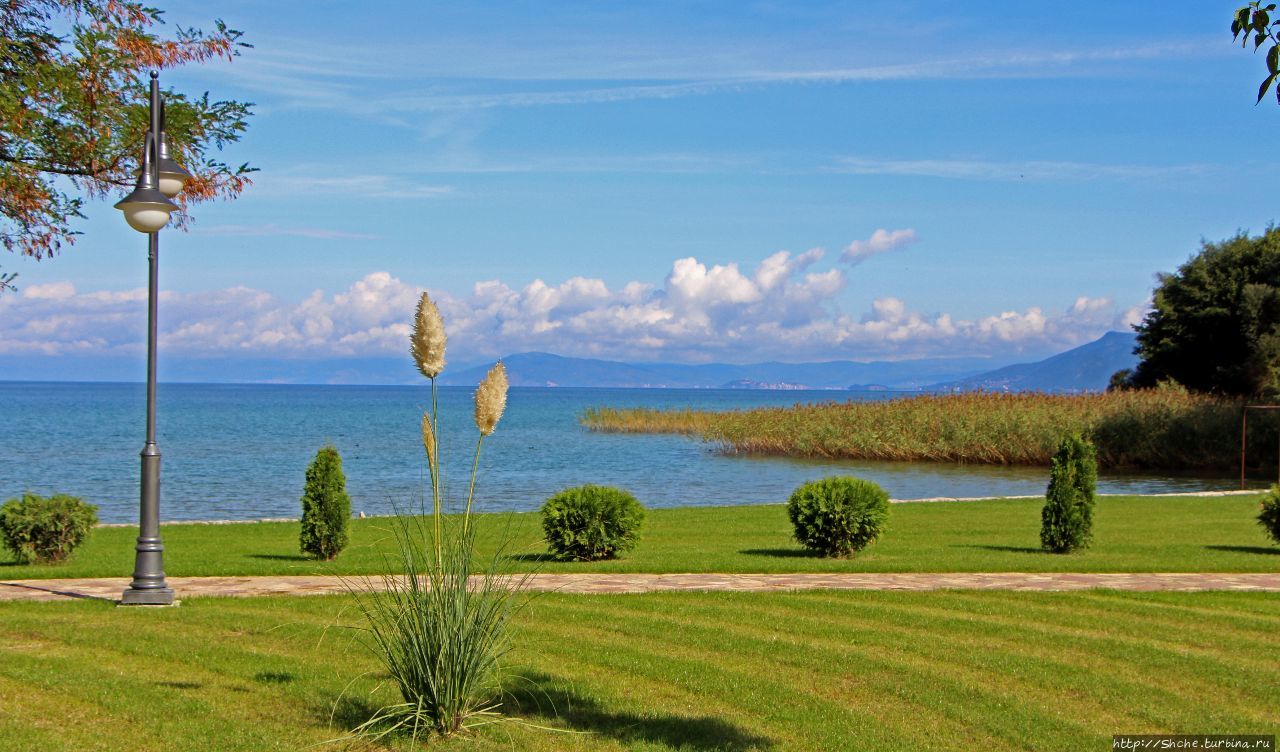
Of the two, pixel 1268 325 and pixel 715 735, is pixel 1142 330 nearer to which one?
pixel 1268 325

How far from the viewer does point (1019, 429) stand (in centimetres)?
3666

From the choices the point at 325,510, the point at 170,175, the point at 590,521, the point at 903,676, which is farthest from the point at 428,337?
the point at 325,510

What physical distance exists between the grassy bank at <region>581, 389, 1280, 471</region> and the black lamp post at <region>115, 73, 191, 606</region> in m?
29.9

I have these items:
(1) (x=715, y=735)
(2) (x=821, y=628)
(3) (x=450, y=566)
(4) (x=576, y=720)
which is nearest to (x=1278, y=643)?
(2) (x=821, y=628)

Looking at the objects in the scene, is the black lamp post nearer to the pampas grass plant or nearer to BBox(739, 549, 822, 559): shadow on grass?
the pampas grass plant

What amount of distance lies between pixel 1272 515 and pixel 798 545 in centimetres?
621

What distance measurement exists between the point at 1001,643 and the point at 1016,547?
698 centimetres

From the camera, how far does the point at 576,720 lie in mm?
6191

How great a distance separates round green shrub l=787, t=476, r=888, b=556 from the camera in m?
13.1

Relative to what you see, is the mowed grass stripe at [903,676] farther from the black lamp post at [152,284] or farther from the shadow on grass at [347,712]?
the black lamp post at [152,284]

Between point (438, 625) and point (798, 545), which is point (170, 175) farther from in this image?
→ point (798, 545)

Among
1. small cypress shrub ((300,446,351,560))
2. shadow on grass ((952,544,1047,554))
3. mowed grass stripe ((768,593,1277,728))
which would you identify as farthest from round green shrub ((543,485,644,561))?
shadow on grass ((952,544,1047,554))

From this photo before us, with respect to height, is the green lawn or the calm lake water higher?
the green lawn

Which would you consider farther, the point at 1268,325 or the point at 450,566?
the point at 1268,325
